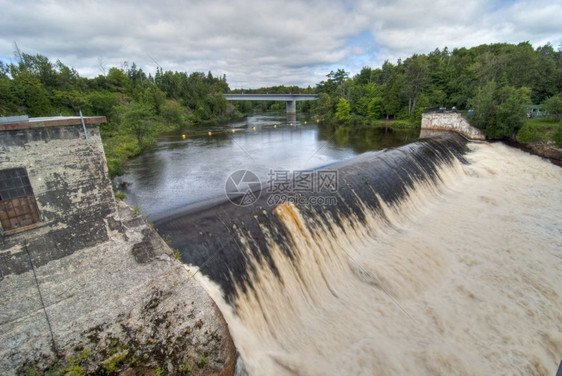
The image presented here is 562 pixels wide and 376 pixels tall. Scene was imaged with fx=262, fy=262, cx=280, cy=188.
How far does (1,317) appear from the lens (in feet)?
13.8

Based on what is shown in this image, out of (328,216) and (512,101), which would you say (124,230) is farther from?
(512,101)

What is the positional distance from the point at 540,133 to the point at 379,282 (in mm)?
23293

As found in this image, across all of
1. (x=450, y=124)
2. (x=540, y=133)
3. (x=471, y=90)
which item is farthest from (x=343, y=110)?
(x=540, y=133)

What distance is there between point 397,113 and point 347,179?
3775cm

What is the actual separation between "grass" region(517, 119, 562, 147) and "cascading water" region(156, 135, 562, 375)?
11.5 meters

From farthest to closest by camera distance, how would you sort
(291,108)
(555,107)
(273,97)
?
1. (291,108)
2. (273,97)
3. (555,107)

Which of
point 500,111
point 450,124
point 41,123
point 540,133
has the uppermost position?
point 41,123

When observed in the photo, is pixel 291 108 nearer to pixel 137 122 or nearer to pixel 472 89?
pixel 472 89

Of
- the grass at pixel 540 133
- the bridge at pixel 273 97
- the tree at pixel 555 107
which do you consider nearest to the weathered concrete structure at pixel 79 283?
the grass at pixel 540 133

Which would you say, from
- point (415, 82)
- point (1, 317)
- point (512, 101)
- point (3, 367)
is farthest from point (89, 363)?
point (415, 82)

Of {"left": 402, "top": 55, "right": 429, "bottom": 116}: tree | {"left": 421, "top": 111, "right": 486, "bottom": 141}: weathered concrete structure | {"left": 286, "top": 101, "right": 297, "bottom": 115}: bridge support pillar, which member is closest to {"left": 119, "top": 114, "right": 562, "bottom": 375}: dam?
{"left": 421, "top": 111, "right": 486, "bottom": 141}: weathered concrete structure

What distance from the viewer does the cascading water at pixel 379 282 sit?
601 centimetres

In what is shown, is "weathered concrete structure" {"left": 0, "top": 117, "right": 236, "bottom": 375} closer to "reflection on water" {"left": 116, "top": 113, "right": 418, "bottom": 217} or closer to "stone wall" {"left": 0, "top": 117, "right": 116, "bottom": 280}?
"stone wall" {"left": 0, "top": 117, "right": 116, "bottom": 280}

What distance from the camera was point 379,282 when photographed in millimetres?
8305
